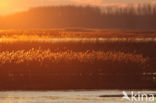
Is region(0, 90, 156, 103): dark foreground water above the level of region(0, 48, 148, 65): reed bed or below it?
above

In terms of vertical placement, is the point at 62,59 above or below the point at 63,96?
below

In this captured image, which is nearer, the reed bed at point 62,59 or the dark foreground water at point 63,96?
the dark foreground water at point 63,96

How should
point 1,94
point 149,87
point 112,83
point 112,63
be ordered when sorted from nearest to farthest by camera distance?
point 1,94, point 149,87, point 112,83, point 112,63

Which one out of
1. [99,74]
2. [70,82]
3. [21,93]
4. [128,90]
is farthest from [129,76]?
[21,93]

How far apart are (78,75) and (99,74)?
1038 millimetres

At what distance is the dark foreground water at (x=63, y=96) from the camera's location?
15359mm

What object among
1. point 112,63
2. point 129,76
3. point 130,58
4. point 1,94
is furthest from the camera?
point 130,58

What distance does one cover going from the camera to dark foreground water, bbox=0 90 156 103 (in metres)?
15.4

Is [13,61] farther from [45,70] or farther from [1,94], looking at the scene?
[1,94]

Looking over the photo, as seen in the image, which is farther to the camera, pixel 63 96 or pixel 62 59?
pixel 62 59

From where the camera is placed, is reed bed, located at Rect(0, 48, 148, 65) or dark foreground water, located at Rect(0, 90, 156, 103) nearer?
dark foreground water, located at Rect(0, 90, 156, 103)

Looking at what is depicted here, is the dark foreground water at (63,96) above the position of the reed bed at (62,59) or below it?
above

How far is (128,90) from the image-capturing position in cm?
1823

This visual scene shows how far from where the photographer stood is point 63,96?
1642 centimetres
